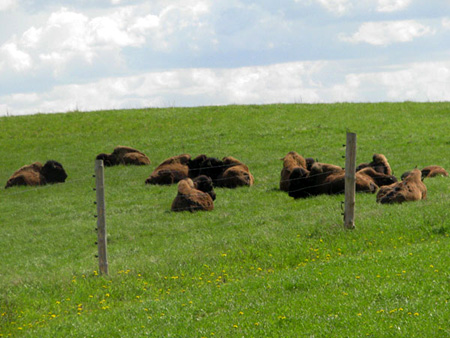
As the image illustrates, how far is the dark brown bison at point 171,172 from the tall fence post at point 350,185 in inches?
459

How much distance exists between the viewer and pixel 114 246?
15.5 m

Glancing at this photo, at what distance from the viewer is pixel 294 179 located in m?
19.6

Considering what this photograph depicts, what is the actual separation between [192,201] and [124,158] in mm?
13374

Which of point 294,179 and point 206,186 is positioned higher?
point 294,179

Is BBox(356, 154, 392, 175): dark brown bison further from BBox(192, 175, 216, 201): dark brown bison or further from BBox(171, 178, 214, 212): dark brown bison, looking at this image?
BBox(171, 178, 214, 212): dark brown bison

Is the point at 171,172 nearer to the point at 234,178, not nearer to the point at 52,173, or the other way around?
the point at 234,178

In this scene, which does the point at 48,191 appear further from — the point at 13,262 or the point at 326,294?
the point at 326,294

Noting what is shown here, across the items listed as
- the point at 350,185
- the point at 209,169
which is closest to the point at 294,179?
the point at 209,169

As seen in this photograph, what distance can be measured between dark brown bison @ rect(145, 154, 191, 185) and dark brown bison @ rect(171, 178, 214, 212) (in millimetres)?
5267

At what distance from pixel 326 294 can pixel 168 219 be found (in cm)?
968

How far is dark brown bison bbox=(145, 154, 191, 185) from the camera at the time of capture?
24594 millimetres

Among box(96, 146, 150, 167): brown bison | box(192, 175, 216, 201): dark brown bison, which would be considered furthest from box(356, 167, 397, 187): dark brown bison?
box(96, 146, 150, 167): brown bison

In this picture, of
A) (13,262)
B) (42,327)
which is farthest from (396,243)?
(13,262)

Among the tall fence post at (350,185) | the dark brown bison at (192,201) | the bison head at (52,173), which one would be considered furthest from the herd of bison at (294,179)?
the tall fence post at (350,185)
